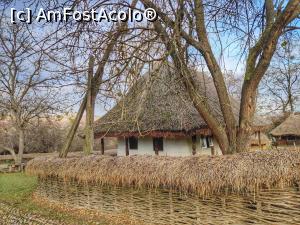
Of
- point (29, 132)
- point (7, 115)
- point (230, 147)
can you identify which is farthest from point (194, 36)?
point (29, 132)

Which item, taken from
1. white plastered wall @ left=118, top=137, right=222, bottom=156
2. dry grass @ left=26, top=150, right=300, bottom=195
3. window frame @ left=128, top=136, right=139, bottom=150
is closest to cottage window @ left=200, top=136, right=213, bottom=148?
white plastered wall @ left=118, top=137, right=222, bottom=156

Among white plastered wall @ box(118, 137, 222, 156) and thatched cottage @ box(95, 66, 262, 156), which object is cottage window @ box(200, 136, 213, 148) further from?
white plastered wall @ box(118, 137, 222, 156)

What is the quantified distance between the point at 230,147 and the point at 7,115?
78.0 feet

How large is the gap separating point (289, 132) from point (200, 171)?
25.9 meters

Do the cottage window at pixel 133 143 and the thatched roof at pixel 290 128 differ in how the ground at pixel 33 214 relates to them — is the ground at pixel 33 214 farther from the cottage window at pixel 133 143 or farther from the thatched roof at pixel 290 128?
the thatched roof at pixel 290 128

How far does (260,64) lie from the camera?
7.21 meters

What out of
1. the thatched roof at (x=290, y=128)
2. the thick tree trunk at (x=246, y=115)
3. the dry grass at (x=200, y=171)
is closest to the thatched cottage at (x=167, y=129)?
the dry grass at (x=200, y=171)

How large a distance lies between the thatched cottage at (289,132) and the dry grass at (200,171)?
2450cm

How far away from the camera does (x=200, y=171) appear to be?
6156 mm

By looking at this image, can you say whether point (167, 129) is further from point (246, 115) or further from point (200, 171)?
point (200, 171)

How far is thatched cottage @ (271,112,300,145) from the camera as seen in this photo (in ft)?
97.2

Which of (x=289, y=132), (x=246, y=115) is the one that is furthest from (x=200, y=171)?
(x=289, y=132)

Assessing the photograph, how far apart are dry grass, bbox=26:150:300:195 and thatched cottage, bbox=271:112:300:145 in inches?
965

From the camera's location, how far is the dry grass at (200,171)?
5413 mm
